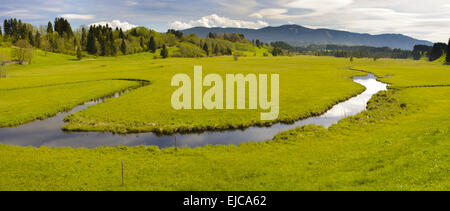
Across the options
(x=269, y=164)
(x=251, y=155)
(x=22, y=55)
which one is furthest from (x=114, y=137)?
(x=22, y=55)

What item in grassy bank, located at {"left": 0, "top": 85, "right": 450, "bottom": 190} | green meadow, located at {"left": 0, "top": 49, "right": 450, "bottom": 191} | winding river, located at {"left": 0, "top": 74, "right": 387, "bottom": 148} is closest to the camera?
grassy bank, located at {"left": 0, "top": 85, "right": 450, "bottom": 190}

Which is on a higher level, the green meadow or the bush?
the bush

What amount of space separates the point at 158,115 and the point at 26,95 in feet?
118

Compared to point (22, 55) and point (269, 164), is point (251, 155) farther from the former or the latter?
point (22, 55)

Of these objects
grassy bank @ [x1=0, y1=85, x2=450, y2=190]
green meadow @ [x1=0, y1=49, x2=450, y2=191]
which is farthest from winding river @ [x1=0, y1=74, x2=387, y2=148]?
grassy bank @ [x1=0, y1=85, x2=450, y2=190]

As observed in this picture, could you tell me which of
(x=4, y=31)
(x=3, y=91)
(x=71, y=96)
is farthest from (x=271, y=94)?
(x=4, y=31)

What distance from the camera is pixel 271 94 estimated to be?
55.0 metres

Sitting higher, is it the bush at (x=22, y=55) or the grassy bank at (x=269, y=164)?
the bush at (x=22, y=55)

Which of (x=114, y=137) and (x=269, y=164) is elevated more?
(x=269, y=164)

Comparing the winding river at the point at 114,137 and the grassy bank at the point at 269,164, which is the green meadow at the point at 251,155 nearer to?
the grassy bank at the point at 269,164

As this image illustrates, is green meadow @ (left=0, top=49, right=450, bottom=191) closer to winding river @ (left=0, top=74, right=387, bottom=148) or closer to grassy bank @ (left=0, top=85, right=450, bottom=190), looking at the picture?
grassy bank @ (left=0, top=85, right=450, bottom=190)

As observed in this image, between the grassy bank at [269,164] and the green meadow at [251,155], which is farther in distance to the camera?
the green meadow at [251,155]

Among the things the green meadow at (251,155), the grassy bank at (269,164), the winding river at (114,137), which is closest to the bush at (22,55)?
the green meadow at (251,155)
